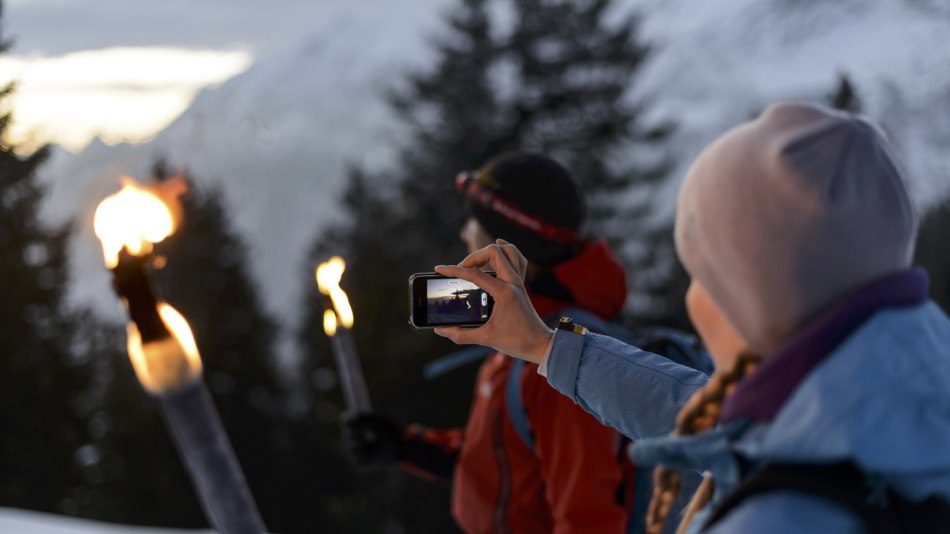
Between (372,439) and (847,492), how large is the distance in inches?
120

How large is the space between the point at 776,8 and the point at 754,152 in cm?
9351

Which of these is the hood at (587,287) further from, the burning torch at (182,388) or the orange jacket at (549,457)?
the burning torch at (182,388)

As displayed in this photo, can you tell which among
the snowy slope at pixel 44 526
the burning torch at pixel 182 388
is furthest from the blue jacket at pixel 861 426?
the snowy slope at pixel 44 526

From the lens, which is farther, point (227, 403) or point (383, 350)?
point (227, 403)

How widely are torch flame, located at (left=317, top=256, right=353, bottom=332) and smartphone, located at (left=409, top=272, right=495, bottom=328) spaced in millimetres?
1671

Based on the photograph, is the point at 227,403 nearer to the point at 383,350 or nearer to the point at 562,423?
the point at 383,350

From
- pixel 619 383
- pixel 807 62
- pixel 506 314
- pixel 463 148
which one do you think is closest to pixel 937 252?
pixel 463 148

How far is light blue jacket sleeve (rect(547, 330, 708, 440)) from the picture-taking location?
189cm

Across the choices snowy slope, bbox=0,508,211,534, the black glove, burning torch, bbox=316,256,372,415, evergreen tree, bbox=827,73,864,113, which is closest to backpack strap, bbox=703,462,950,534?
burning torch, bbox=316,256,372,415

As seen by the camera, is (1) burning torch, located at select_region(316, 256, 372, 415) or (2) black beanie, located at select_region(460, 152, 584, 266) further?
(1) burning torch, located at select_region(316, 256, 372, 415)

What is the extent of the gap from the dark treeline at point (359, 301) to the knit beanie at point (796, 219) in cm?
1610

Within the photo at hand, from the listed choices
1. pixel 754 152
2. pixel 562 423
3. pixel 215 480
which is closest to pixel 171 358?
pixel 215 480

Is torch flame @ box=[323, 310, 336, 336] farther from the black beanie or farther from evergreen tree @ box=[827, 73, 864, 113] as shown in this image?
evergreen tree @ box=[827, 73, 864, 113]

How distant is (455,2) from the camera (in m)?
A: 20.0
